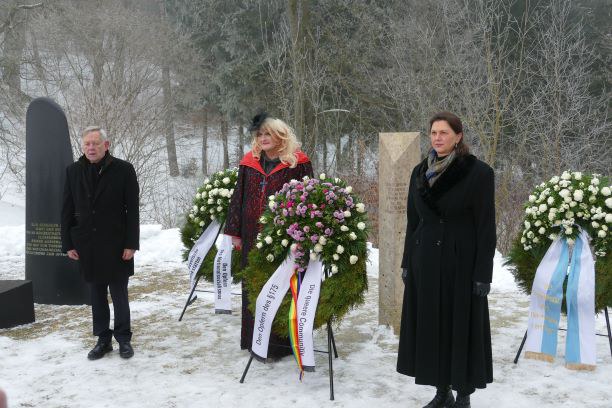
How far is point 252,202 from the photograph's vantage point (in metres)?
5.27

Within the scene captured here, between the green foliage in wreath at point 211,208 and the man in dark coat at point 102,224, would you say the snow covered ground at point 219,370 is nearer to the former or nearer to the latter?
the man in dark coat at point 102,224

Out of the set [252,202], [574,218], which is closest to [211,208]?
[252,202]

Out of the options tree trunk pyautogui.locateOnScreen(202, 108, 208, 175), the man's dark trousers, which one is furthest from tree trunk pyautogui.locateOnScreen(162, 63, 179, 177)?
the man's dark trousers

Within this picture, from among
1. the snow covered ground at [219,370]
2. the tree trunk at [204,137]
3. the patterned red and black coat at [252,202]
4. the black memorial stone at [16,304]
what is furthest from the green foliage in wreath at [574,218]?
the tree trunk at [204,137]

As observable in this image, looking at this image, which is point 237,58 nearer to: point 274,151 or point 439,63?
point 439,63

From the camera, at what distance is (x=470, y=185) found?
12.4ft

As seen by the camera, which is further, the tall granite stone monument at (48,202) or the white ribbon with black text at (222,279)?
the tall granite stone monument at (48,202)

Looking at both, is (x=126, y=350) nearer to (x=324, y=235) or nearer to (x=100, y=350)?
(x=100, y=350)

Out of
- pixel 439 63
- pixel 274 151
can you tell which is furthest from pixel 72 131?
pixel 274 151

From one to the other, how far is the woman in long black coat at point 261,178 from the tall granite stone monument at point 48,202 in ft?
8.92

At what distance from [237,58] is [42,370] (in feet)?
52.9

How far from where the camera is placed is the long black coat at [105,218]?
512cm

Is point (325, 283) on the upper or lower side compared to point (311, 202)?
lower

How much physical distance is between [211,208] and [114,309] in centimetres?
168
